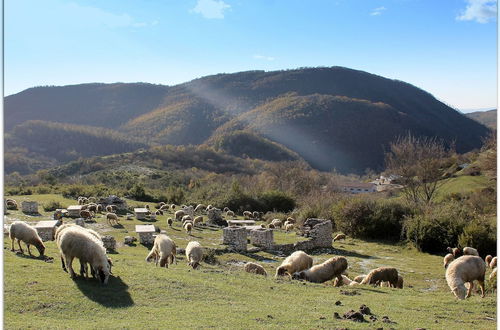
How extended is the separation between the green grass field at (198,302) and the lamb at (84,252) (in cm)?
32

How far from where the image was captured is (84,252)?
10242 mm

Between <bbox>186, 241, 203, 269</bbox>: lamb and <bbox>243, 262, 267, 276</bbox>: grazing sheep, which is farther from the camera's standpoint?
<bbox>186, 241, 203, 269</bbox>: lamb

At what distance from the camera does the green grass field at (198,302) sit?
8.55 meters

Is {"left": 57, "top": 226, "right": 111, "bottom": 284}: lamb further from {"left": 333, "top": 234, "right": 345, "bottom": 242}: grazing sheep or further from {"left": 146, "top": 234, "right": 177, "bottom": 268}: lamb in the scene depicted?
{"left": 333, "top": 234, "right": 345, "bottom": 242}: grazing sheep

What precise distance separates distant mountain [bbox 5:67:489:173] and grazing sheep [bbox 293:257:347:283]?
88867mm

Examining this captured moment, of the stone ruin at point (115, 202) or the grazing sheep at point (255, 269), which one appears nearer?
the grazing sheep at point (255, 269)

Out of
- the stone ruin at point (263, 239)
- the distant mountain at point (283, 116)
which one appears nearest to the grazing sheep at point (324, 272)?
the stone ruin at point (263, 239)

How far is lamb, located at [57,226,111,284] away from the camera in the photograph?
10.2 meters

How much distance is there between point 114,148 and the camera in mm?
128625

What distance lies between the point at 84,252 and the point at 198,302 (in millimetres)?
2921

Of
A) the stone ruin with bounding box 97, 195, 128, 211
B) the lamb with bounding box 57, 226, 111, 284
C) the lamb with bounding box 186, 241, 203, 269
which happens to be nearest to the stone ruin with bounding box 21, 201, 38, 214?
the stone ruin with bounding box 97, 195, 128, 211

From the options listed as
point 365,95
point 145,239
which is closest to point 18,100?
point 365,95

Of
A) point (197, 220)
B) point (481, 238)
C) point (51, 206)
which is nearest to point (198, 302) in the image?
point (481, 238)

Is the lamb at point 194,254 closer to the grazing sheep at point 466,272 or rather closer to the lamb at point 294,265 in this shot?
the lamb at point 294,265
